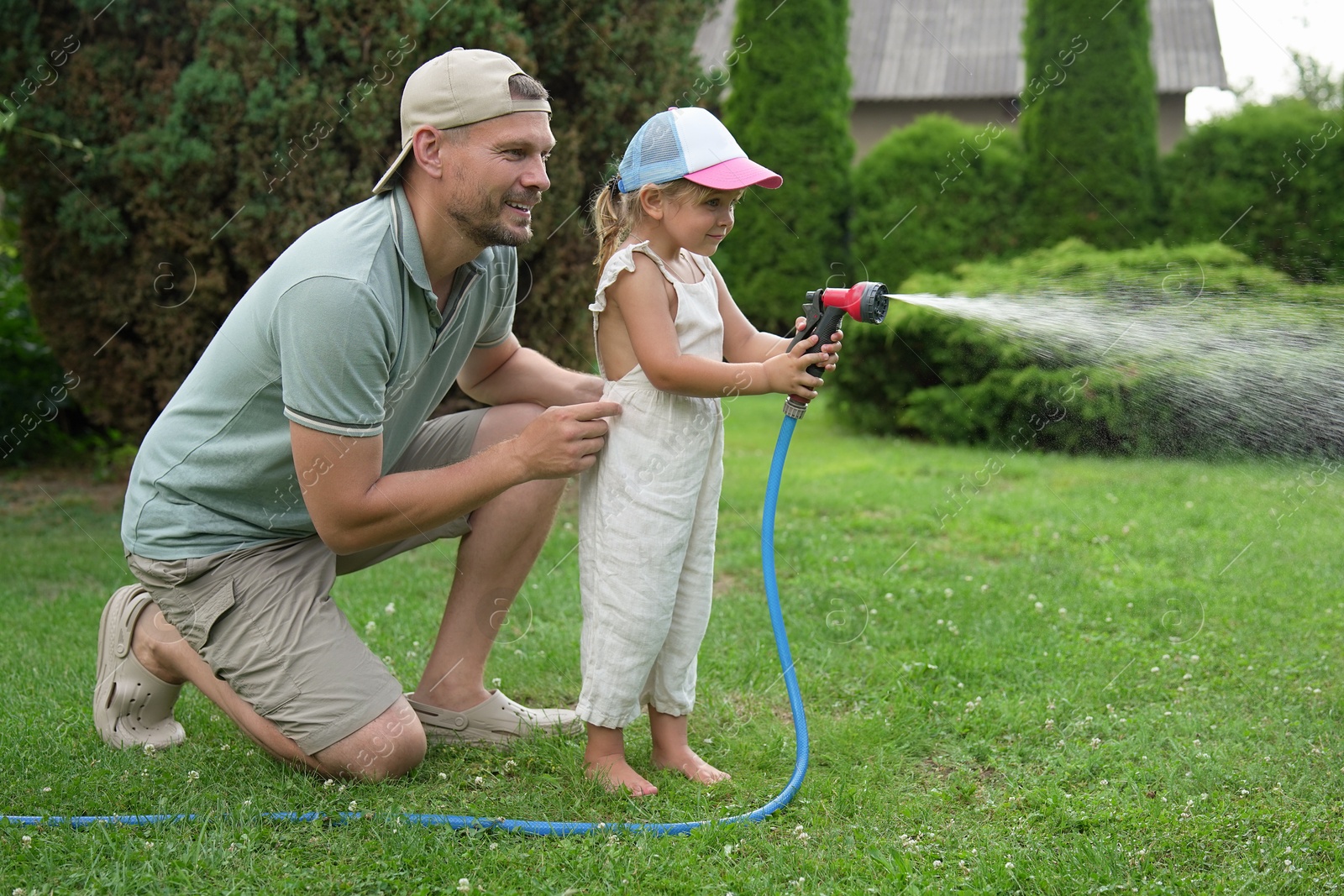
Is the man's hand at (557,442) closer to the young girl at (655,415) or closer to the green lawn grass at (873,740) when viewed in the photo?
the young girl at (655,415)

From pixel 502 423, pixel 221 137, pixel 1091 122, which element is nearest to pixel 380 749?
pixel 502 423

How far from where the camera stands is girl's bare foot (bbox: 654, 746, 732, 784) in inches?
117

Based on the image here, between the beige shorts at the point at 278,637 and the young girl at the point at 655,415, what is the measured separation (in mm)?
509

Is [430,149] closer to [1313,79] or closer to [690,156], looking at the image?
[690,156]

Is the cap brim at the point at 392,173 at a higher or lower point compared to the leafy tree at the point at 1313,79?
lower

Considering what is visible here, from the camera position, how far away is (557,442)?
2.71 metres

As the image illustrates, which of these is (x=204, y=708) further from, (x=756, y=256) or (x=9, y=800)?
(x=756, y=256)

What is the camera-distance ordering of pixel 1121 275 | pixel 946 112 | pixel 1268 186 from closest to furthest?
pixel 1121 275
pixel 1268 186
pixel 946 112

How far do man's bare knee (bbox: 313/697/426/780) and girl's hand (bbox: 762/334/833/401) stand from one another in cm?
123

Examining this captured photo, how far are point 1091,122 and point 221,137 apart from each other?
7.94 metres

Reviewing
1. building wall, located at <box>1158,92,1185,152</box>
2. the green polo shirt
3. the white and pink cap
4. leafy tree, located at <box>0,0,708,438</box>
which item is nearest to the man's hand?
the green polo shirt

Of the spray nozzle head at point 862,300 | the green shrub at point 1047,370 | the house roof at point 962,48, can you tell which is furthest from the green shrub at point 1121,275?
the house roof at point 962,48

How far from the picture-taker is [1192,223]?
35.2ft

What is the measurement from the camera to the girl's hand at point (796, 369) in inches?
105
